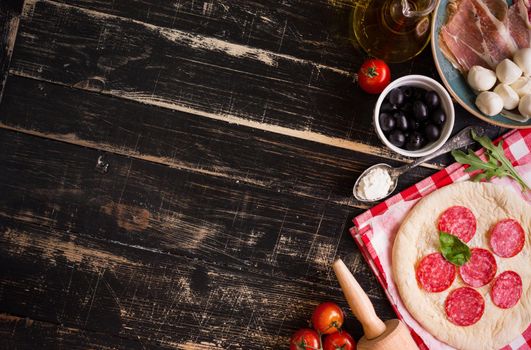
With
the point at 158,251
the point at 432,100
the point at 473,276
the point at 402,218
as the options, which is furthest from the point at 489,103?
the point at 158,251

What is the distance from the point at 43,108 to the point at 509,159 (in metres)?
1.76

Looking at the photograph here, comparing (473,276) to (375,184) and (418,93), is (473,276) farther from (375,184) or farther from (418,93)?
(418,93)

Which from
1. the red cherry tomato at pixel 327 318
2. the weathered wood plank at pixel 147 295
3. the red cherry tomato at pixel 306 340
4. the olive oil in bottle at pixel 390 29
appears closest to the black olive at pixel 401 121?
the olive oil in bottle at pixel 390 29

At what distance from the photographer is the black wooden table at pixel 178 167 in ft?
5.93

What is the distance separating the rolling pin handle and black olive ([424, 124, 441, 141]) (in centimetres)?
54

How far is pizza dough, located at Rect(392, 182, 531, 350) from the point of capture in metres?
1.77

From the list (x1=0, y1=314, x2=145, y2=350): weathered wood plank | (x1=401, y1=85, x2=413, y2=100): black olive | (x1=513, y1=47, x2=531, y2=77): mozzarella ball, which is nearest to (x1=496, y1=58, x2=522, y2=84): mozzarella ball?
(x1=513, y1=47, x2=531, y2=77): mozzarella ball

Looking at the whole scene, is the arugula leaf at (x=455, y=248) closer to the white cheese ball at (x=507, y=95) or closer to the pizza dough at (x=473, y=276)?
the pizza dough at (x=473, y=276)

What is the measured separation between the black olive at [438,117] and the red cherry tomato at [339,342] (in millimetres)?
834

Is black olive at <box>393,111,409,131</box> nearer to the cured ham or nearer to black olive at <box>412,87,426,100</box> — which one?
black olive at <box>412,87,426,100</box>

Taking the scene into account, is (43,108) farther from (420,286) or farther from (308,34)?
(420,286)

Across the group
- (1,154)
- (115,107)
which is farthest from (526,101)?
(1,154)

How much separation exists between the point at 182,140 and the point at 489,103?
3.59 feet

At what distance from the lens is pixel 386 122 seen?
169cm
